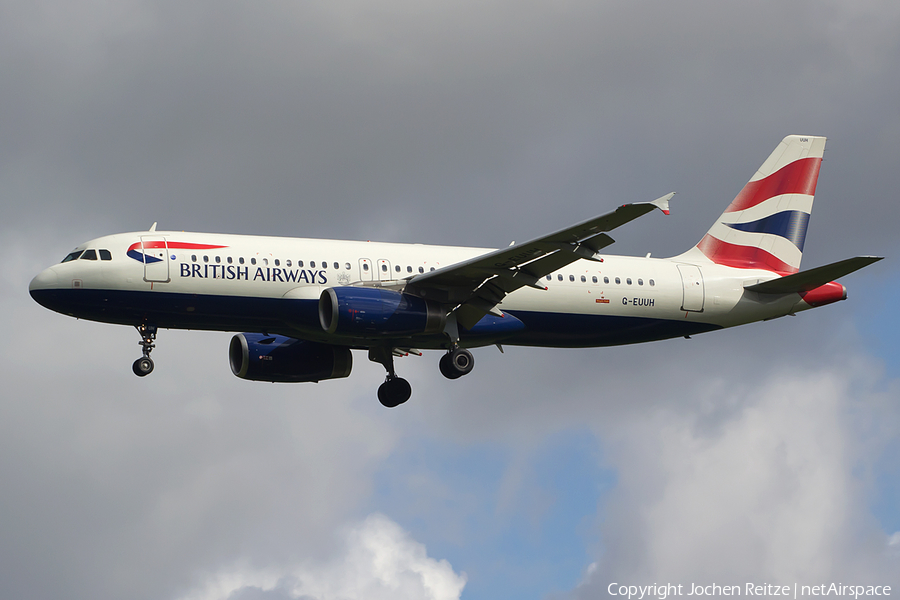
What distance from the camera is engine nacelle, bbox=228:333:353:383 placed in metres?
→ 42.1

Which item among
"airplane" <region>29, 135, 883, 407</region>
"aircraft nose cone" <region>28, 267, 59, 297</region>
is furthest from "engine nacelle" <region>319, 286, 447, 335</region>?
"aircraft nose cone" <region>28, 267, 59, 297</region>

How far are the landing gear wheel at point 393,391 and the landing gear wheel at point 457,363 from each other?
492 centimetres

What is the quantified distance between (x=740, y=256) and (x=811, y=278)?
461 centimetres

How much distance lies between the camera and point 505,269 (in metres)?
35.9

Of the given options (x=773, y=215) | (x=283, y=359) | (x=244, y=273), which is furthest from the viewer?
(x=773, y=215)

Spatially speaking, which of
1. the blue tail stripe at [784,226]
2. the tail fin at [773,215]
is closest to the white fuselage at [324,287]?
the tail fin at [773,215]

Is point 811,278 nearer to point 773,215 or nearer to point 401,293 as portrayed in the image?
point 773,215

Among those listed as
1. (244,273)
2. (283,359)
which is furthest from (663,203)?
(283,359)

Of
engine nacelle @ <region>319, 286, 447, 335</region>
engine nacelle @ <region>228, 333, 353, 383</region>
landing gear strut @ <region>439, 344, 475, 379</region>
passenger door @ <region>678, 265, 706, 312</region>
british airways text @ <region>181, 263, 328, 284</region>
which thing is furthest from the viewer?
engine nacelle @ <region>228, 333, 353, 383</region>

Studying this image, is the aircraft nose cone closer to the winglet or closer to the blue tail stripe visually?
the winglet

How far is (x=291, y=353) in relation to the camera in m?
42.3

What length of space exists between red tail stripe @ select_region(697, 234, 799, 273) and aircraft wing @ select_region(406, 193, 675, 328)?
8628mm

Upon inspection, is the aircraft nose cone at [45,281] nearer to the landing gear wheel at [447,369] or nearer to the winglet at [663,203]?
the landing gear wheel at [447,369]

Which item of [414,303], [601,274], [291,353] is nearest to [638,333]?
[601,274]
